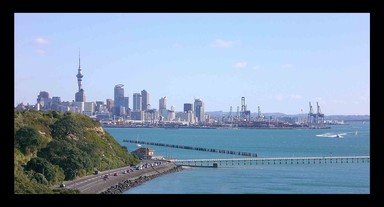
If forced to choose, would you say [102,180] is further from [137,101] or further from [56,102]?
[137,101]

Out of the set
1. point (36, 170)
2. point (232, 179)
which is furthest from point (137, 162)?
point (36, 170)

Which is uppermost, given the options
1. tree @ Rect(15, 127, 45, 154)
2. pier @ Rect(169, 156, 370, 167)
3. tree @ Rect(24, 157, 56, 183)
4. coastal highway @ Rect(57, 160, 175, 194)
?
tree @ Rect(15, 127, 45, 154)

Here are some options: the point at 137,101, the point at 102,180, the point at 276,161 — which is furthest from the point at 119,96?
the point at 102,180

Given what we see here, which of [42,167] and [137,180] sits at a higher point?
[42,167]

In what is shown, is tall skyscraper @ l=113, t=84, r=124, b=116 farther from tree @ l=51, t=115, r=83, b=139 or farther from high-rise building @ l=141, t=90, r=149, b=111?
tree @ l=51, t=115, r=83, b=139

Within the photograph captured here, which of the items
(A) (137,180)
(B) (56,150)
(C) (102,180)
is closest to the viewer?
(B) (56,150)

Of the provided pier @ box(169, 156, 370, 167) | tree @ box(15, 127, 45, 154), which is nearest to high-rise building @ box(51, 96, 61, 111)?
pier @ box(169, 156, 370, 167)
